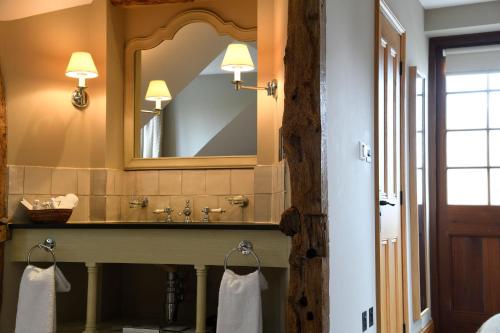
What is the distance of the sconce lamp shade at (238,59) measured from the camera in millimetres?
3635

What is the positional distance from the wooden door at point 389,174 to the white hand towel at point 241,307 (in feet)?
3.06

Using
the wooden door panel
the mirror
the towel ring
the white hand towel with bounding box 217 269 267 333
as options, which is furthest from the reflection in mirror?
the wooden door panel

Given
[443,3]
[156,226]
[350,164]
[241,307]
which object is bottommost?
[241,307]

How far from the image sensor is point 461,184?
5105 millimetres

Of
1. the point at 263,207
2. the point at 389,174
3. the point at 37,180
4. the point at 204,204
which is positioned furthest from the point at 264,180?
the point at 37,180

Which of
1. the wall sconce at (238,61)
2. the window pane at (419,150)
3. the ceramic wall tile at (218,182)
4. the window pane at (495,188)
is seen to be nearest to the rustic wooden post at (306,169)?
the wall sconce at (238,61)

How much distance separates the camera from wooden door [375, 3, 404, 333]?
145 inches

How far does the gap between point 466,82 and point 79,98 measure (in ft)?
10.4

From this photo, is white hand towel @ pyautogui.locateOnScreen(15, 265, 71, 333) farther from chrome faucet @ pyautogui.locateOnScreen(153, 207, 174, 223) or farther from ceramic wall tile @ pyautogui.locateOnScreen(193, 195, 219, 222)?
ceramic wall tile @ pyautogui.locateOnScreen(193, 195, 219, 222)

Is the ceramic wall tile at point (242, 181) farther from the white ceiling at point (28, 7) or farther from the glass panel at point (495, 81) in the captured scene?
the glass panel at point (495, 81)

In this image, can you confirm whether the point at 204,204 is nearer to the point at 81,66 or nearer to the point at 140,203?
the point at 140,203

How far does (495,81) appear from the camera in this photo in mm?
5039

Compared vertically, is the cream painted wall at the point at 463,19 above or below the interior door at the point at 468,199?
above

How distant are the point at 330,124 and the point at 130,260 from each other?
4.10 feet
